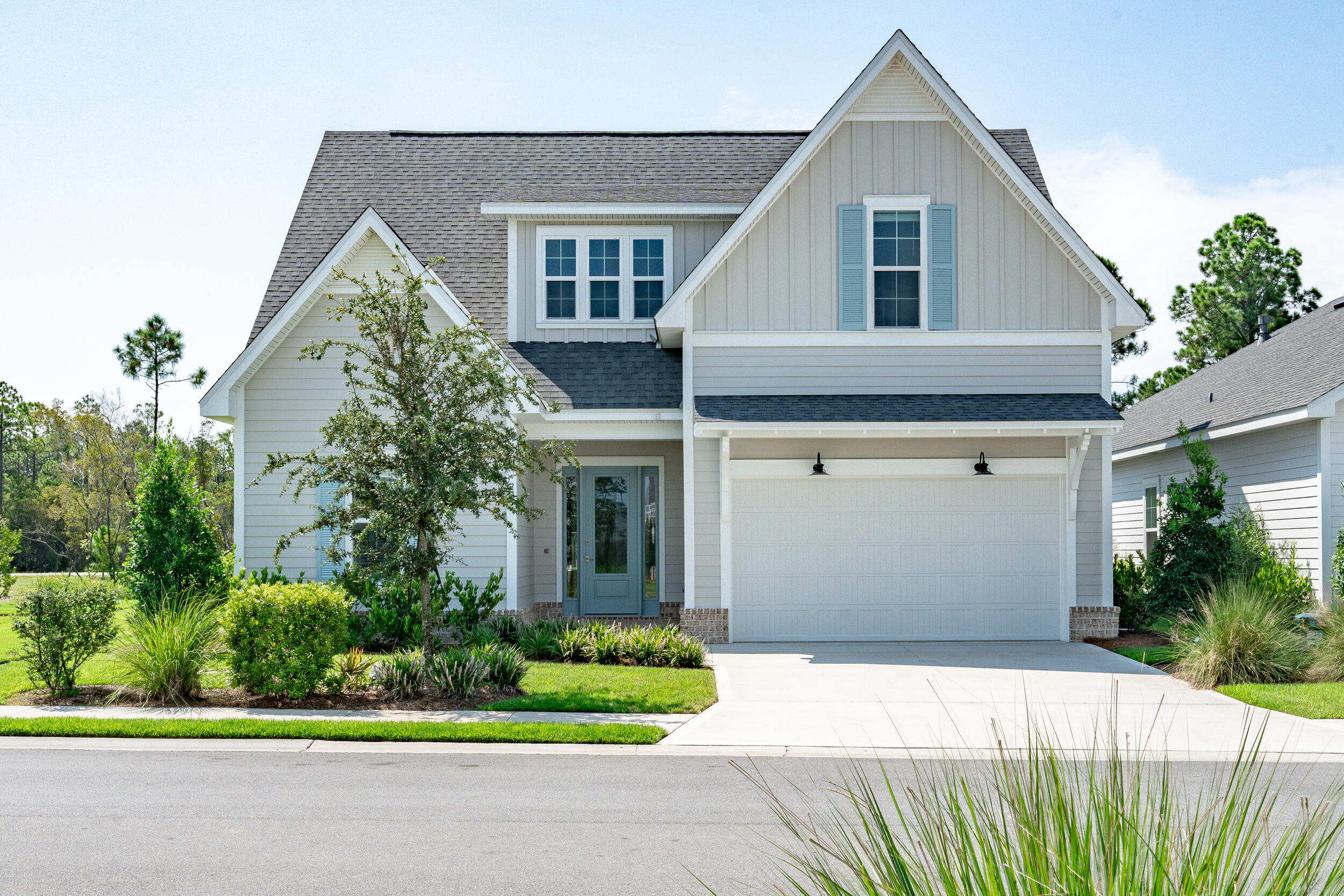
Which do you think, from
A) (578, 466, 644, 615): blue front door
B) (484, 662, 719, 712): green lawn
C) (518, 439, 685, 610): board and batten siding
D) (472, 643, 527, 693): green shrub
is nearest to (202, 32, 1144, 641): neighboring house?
(518, 439, 685, 610): board and batten siding

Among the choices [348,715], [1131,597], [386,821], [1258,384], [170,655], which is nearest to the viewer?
[386,821]

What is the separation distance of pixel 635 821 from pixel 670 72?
29.3 feet

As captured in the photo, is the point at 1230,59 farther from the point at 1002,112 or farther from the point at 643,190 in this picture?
the point at 643,190

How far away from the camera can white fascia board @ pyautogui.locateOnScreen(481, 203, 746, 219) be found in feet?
56.2

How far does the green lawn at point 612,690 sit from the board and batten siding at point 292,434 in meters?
3.25

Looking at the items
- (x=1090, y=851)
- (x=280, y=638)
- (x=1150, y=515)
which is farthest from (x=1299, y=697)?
(x=1150, y=515)

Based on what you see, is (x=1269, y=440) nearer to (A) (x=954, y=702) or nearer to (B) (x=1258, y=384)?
(B) (x=1258, y=384)

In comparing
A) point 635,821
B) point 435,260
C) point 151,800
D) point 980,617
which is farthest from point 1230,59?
point 151,800

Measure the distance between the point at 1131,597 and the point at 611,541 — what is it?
28.3 feet

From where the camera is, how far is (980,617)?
1537 cm

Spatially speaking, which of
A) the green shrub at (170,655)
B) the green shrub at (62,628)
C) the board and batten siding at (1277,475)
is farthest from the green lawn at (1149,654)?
the green shrub at (62,628)

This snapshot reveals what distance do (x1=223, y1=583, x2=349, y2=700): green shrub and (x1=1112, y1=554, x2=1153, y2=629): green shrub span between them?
1187 cm

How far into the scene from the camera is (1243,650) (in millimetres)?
11625

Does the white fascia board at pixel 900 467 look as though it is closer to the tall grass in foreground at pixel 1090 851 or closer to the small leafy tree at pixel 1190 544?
the small leafy tree at pixel 1190 544
